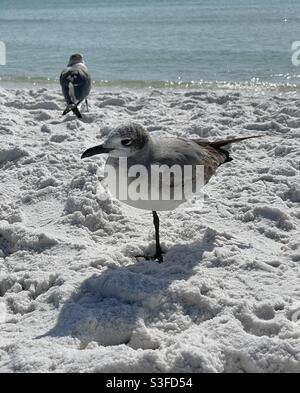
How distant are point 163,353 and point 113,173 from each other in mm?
1173

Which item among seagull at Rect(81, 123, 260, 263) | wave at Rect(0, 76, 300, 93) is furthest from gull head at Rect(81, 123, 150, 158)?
wave at Rect(0, 76, 300, 93)

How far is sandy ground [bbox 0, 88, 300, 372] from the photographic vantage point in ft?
8.71

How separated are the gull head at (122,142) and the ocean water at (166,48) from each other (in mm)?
6135

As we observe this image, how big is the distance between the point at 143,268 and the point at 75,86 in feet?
13.2

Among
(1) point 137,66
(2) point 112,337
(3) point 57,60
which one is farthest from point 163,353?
(3) point 57,60

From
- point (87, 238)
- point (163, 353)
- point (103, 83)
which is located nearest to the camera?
point (163, 353)

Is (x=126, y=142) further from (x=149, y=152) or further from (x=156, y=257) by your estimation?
(x=156, y=257)

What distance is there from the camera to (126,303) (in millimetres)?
3100

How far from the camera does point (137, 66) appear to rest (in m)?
11.4

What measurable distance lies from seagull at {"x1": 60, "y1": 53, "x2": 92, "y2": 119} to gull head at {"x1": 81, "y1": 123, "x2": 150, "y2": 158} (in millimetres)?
3123

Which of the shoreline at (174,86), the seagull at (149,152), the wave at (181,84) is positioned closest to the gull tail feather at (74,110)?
the shoreline at (174,86)

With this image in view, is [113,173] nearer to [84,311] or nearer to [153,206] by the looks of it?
[153,206]

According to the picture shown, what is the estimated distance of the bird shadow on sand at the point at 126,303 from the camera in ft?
9.39

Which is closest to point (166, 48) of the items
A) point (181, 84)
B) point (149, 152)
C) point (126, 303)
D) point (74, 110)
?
point (181, 84)
